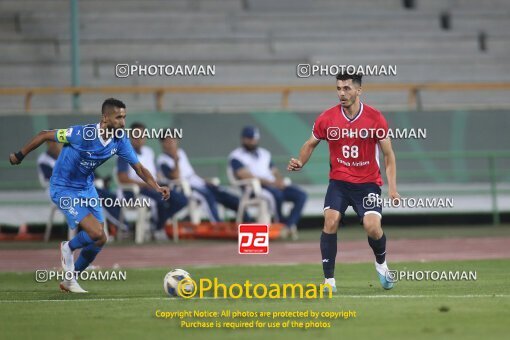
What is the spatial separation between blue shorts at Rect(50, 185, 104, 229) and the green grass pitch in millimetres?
858

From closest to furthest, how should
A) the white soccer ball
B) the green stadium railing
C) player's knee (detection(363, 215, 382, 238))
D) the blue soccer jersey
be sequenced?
the white soccer ball
player's knee (detection(363, 215, 382, 238))
the blue soccer jersey
the green stadium railing

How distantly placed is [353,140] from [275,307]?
7.77 feet

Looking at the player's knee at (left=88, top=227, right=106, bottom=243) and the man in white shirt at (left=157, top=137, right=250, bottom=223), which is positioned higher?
the man in white shirt at (left=157, top=137, right=250, bottom=223)

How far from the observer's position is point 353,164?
484 inches

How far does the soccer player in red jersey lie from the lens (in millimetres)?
12133

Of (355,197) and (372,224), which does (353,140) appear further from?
(372,224)

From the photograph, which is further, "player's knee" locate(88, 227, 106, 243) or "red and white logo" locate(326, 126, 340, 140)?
"player's knee" locate(88, 227, 106, 243)

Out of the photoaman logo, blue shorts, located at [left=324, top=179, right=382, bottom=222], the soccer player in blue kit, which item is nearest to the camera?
the photoaman logo

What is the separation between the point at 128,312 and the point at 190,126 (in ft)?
45.1

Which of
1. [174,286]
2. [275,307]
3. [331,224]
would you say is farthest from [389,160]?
[174,286]

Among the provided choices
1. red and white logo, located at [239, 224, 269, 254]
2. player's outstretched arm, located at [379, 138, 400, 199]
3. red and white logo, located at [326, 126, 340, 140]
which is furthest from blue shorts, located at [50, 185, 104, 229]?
player's outstretched arm, located at [379, 138, 400, 199]

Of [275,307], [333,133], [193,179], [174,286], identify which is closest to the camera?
[275,307]

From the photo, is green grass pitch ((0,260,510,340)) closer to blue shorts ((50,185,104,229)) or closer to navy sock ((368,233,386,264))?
navy sock ((368,233,386,264))

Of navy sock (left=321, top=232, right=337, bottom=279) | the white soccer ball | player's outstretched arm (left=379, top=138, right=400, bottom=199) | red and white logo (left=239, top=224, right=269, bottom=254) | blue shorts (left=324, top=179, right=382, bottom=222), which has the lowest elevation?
the white soccer ball
